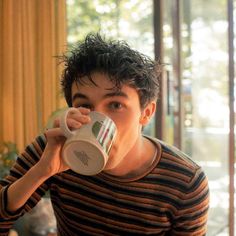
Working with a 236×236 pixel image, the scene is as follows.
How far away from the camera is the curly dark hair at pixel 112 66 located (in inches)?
39.4

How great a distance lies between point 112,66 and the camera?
1000 millimetres

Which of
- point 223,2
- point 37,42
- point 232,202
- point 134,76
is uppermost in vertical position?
point 223,2

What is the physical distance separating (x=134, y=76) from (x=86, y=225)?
0.44 meters

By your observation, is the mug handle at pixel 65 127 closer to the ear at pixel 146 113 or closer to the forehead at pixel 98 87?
the forehead at pixel 98 87

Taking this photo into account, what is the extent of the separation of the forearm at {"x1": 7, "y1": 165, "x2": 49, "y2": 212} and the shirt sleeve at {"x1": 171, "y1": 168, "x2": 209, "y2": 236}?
0.38 m

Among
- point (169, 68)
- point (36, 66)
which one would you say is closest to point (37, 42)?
point (36, 66)

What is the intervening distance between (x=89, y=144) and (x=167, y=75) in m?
1.97

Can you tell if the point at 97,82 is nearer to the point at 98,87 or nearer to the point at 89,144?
the point at 98,87

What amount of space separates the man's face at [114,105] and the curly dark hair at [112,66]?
2cm

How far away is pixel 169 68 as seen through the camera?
2701 millimetres

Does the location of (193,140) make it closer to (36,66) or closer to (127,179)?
(36,66)

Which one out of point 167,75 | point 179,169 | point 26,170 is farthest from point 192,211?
point 167,75

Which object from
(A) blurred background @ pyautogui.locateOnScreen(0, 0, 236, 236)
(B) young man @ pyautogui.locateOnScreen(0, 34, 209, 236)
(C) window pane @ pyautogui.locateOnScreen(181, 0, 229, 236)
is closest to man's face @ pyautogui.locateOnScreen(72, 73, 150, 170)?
(B) young man @ pyautogui.locateOnScreen(0, 34, 209, 236)

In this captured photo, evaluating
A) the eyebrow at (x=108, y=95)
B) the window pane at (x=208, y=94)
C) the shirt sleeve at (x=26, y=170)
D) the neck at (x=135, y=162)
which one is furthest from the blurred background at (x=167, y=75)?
the eyebrow at (x=108, y=95)
